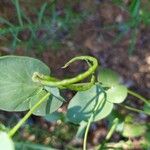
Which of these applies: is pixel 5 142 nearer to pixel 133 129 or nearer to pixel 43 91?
pixel 43 91

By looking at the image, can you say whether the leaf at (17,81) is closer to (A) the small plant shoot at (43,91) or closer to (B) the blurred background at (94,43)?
(A) the small plant shoot at (43,91)

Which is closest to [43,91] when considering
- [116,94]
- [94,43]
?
[116,94]

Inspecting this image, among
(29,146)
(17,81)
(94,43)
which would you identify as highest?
(17,81)

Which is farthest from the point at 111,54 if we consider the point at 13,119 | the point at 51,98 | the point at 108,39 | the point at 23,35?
the point at 51,98

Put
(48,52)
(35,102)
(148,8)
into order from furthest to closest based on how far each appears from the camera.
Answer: (48,52) < (148,8) < (35,102)

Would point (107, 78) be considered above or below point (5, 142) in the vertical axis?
below

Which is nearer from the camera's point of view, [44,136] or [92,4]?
[44,136]

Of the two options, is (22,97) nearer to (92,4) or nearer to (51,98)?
(51,98)
